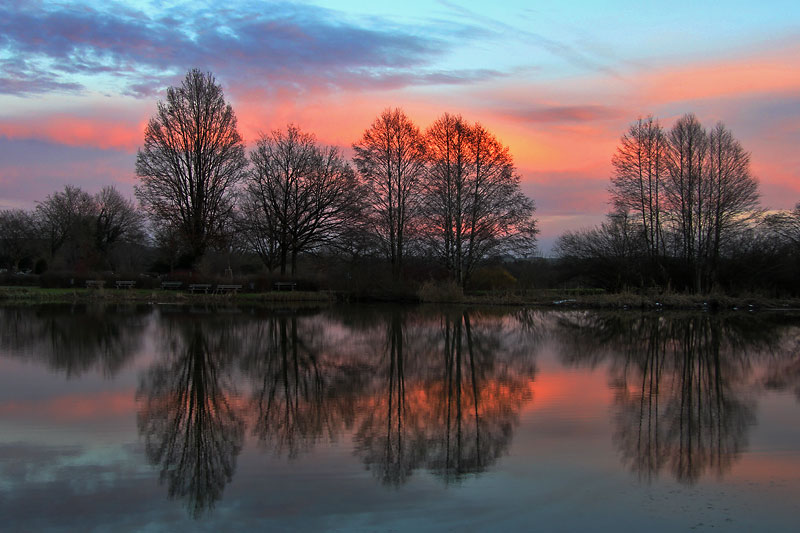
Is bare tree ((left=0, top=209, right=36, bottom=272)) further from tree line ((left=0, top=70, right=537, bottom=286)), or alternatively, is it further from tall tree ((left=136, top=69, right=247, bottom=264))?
tall tree ((left=136, top=69, right=247, bottom=264))

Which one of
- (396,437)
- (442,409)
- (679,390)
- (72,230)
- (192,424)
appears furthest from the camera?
(72,230)

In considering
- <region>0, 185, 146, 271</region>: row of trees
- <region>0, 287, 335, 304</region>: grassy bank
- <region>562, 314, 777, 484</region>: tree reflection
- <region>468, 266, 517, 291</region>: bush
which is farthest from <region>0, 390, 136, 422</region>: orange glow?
<region>0, 185, 146, 271</region>: row of trees

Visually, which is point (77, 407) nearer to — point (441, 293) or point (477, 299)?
point (441, 293)

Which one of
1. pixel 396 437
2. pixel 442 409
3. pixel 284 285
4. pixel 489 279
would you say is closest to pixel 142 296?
pixel 284 285

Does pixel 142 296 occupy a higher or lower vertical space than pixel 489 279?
lower

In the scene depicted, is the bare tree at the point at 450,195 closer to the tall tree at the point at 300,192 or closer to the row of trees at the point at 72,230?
the tall tree at the point at 300,192

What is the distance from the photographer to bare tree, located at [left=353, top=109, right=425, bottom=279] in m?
37.5

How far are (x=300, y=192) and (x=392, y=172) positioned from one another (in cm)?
713

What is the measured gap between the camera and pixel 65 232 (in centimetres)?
5850

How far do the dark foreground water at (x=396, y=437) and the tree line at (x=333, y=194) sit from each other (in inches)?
821

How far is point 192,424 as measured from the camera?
747 cm

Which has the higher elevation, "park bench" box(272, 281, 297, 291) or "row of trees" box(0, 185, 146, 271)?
"row of trees" box(0, 185, 146, 271)

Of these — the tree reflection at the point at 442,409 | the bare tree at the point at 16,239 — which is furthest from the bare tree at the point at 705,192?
the bare tree at the point at 16,239

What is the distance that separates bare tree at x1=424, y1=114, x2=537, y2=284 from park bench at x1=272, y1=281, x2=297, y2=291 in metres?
8.95
